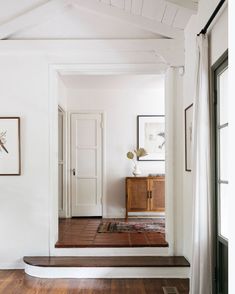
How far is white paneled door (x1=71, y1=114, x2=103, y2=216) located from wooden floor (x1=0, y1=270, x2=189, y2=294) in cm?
268

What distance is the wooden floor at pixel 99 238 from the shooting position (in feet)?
13.1

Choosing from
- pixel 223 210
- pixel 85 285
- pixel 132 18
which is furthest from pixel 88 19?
pixel 85 285

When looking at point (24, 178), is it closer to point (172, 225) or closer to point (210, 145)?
point (172, 225)

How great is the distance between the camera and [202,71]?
2562 mm

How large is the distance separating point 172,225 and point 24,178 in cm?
189

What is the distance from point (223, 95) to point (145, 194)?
362 cm

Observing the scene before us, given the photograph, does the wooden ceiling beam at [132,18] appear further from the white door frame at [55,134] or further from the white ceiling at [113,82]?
the white ceiling at [113,82]

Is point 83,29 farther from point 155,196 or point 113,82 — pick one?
point 155,196

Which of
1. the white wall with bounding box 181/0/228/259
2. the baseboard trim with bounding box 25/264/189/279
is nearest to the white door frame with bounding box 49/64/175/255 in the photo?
the white wall with bounding box 181/0/228/259

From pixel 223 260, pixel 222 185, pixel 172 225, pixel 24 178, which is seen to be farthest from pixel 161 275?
pixel 24 178

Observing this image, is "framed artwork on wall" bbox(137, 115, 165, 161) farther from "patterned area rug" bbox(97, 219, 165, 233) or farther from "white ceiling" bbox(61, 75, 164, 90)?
"patterned area rug" bbox(97, 219, 165, 233)

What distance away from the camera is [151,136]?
6461mm

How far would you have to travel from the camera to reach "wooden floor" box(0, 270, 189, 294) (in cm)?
328

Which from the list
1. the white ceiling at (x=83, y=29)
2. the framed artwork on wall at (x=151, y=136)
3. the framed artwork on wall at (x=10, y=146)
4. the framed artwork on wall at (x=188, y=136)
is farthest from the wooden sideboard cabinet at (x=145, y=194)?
the white ceiling at (x=83, y=29)
